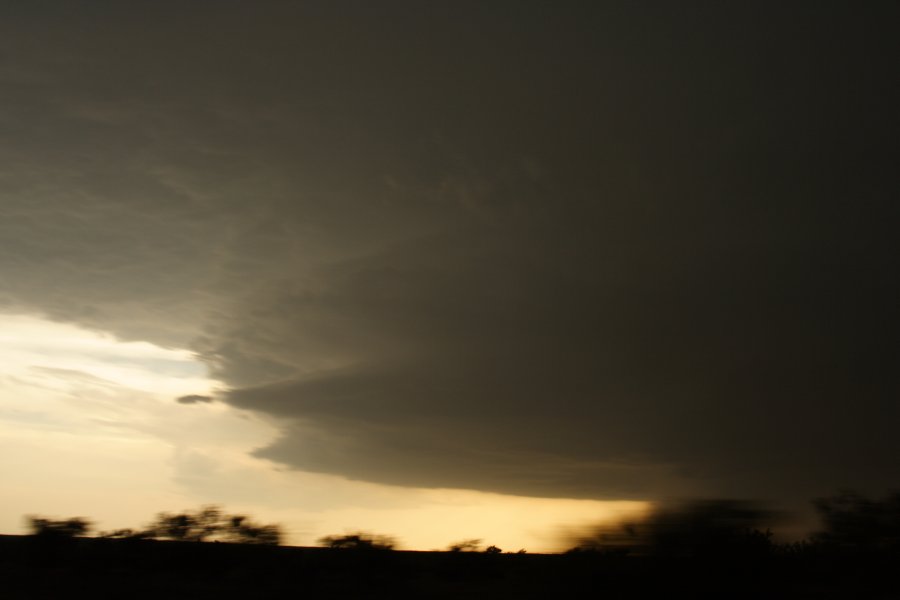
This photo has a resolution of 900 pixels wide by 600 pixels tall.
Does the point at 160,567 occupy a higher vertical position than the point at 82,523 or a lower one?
lower

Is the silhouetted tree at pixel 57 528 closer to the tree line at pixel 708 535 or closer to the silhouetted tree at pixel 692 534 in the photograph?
the tree line at pixel 708 535

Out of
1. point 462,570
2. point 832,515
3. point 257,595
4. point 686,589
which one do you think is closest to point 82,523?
point 257,595

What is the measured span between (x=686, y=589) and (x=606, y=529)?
7.97 feet

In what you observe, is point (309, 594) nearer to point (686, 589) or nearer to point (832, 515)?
point (686, 589)

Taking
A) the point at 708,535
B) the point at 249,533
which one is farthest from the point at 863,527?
the point at 249,533

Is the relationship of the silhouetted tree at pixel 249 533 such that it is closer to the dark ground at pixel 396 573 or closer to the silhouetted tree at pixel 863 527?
the dark ground at pixel 396 573

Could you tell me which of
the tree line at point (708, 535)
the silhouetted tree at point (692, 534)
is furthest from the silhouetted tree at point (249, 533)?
the silhouetted tree at point (692, 534)

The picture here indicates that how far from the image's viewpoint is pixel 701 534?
596 inches

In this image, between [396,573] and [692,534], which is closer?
[692,534]

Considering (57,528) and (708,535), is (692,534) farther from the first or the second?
(57,528)

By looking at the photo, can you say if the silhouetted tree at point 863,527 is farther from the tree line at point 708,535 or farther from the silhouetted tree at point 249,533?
the silhouetted tree at point 249,533

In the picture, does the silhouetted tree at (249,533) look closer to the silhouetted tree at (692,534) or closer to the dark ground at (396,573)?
the dark ground at (396,573)

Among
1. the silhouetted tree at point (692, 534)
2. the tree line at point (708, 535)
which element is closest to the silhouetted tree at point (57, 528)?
the tree line at point (708, 535)

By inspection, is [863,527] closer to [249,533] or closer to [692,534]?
[692,534]
